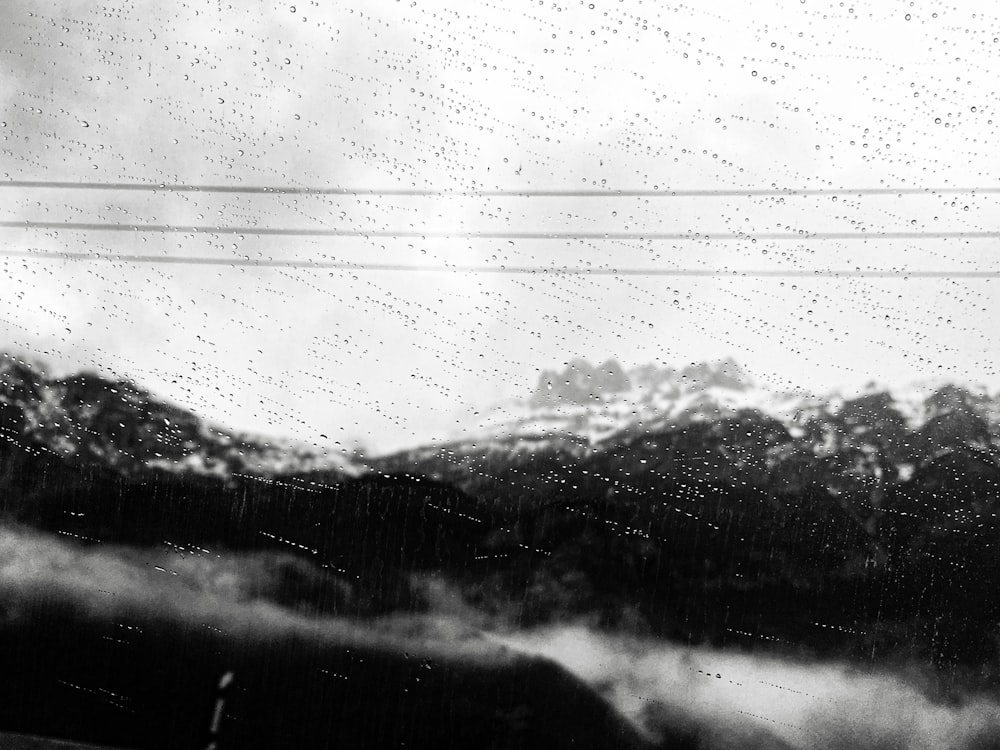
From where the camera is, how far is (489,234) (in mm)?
2348

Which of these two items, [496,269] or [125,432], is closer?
[496,269]

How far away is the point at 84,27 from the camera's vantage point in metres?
2.44

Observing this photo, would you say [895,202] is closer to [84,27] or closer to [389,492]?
[389,492]

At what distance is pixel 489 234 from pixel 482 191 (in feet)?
0.38

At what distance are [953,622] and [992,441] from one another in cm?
47

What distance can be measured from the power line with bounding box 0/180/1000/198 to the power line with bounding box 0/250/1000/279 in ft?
0.63

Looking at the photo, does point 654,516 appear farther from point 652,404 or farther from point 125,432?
point 125,432

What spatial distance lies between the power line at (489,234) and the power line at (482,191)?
99 mm

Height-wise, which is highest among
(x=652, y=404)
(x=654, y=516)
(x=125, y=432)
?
(x=652, y=404)

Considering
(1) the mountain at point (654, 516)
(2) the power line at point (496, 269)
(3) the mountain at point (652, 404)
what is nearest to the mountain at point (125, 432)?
(1) the mountain at point (654, 516)

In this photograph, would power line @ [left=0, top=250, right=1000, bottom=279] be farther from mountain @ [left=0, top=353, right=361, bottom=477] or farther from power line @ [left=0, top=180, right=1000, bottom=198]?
mountain @ [left=0, top=353, right=361, bottom=477]

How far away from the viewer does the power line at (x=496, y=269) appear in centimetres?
220

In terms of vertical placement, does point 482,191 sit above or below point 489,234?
above

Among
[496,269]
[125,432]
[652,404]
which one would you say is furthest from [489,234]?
[125,432]
